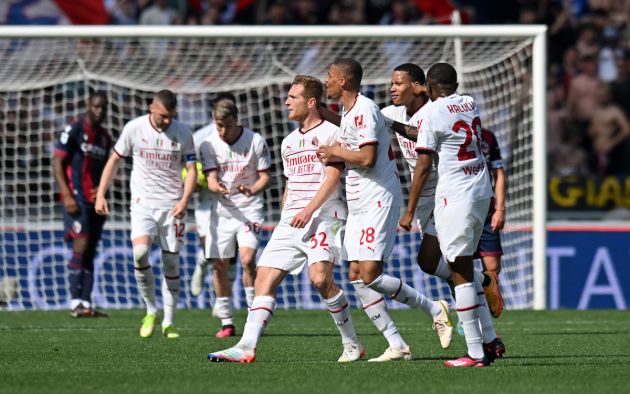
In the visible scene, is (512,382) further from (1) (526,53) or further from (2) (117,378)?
(1) (526,53)

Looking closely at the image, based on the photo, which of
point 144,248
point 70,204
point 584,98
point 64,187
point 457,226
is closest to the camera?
point 457,226

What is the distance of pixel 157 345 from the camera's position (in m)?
10.3

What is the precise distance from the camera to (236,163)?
1166 cm

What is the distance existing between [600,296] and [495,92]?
2921 mm

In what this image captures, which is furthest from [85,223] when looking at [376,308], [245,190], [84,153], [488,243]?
[376,308]

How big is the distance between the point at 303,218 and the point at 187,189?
2996 mm

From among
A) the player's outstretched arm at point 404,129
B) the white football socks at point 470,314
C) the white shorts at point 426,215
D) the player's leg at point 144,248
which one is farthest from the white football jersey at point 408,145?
the player's leg at point 144,248

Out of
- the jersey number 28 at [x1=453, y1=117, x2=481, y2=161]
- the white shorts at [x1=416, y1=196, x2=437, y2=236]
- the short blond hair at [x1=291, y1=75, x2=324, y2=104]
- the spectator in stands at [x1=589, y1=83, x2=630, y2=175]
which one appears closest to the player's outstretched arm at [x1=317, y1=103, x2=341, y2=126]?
the short blond hair at [x1=291, y1=75, x2=324, y2=104]

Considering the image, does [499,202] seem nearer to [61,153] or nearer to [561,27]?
[61,153]

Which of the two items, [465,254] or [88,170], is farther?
[88,170]

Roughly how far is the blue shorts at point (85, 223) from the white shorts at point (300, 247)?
18.6 feet

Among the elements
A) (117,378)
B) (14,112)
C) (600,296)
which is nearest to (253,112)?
(14,112)

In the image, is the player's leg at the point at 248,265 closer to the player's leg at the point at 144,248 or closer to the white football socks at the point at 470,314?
the player's leg at the point at 144,248

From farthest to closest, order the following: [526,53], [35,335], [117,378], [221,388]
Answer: [526,53] < [35,335] < [117,378] < [221,388]
